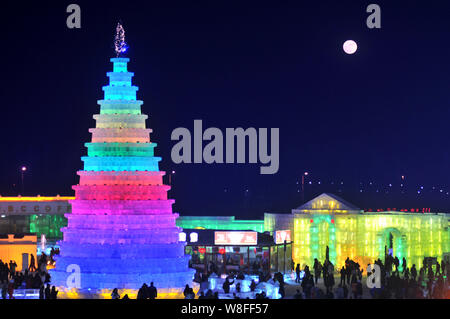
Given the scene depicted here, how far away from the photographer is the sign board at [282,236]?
59487 mm

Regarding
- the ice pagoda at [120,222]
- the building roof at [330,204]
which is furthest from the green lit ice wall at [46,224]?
the ice pagoda at [120,222]

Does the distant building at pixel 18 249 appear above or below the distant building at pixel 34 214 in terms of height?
below

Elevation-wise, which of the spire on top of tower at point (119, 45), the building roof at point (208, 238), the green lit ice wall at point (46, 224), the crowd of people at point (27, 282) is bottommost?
the crowd of people at point (27, 282)

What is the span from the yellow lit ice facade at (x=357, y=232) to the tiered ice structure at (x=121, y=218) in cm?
1703

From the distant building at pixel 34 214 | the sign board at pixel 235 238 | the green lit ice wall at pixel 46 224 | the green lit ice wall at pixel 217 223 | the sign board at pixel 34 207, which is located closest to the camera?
the sign board at pixel 235 238

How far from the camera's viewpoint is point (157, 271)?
A: 1815 inches

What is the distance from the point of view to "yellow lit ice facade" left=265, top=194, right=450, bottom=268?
205ft

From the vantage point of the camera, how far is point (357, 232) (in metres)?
62.7

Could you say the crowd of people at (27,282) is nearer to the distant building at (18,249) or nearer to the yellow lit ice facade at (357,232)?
the distant building at (18,249)
